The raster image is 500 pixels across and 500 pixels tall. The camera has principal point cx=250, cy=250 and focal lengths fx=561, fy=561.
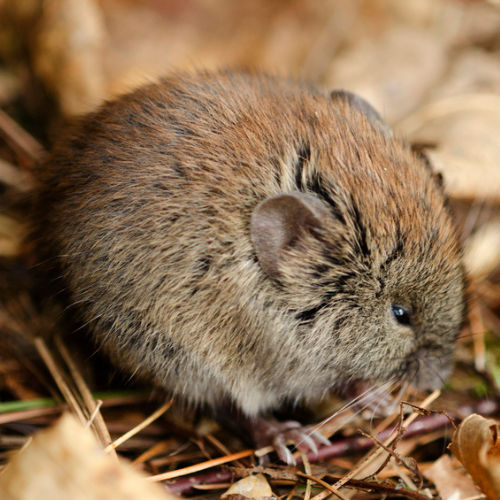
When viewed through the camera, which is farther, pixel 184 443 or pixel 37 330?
pixel 37 330

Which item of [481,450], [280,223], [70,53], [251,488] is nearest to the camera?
[481,450]

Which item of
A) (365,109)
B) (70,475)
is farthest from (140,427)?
(365,109)

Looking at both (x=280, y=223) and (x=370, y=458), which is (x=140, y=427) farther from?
(x=280, y=223)

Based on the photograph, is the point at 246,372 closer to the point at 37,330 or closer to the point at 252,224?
the point at 252,224

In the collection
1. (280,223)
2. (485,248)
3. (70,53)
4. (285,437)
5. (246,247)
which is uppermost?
(70,53)

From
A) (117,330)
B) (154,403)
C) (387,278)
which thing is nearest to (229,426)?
(154,403)

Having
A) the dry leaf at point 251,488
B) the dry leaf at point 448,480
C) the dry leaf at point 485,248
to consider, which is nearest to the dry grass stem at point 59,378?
the dry leaf at point 251,488

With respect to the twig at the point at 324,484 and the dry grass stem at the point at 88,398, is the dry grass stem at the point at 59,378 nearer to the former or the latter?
the dry grass stem at the point at 88,398
